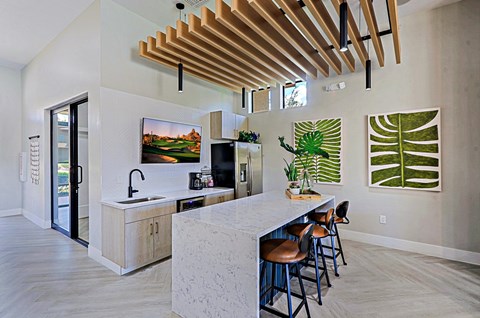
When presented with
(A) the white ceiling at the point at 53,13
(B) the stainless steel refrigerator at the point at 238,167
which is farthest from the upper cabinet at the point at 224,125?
(A) the white ceiling at the point at 53,13

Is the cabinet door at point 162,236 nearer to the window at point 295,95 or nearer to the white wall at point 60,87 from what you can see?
the white wall at point 60,87

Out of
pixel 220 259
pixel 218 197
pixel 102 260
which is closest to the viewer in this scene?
pixel 220 259

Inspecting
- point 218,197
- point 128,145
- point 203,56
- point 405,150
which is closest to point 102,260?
point 128,145

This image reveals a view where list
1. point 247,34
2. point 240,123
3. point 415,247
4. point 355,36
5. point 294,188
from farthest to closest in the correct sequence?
point 240,123 → point 415,247 → point 294,188 → point 355,36 → point 247,34

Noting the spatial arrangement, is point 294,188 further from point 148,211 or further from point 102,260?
point 102,260

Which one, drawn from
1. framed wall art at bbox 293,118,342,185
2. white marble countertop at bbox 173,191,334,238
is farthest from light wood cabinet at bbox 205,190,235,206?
framed wall art at bbox 293,118,342,185

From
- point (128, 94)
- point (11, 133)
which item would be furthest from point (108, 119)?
point (11, 133)

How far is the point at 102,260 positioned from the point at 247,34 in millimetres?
3571

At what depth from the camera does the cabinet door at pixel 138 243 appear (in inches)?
118

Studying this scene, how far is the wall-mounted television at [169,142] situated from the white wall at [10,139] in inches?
183

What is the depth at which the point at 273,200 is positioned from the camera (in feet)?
9.84

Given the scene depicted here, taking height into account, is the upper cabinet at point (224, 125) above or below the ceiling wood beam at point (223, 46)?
below

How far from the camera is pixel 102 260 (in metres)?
3.32

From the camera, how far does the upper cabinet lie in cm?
505
